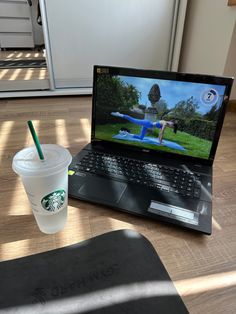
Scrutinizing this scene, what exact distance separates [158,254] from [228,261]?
0.12 metres

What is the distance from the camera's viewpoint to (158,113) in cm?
60

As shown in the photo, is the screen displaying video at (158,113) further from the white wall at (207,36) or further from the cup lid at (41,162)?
the white wall at (207,36)

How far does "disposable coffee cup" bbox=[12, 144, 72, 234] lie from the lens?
14.6 inches

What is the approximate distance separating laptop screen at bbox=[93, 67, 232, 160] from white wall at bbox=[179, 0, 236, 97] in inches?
34.8

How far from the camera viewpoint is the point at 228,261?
1.30 feet

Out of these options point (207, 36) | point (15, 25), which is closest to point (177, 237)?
point (207, 36)

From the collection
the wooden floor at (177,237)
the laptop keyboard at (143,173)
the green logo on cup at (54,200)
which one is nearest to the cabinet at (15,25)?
the wooden floor at (177,237)

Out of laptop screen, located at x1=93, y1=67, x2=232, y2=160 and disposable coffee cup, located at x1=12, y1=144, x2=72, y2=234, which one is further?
laptop screen, located at x1=93, y1=67, x2=232, y2=160

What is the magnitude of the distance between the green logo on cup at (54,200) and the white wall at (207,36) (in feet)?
4.05

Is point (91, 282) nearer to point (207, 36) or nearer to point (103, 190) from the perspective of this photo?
point (103, 190)

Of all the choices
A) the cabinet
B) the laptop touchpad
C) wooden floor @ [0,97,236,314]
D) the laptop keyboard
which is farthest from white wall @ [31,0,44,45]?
the laptop touchpad

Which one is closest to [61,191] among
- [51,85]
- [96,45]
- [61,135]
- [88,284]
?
[88,284]

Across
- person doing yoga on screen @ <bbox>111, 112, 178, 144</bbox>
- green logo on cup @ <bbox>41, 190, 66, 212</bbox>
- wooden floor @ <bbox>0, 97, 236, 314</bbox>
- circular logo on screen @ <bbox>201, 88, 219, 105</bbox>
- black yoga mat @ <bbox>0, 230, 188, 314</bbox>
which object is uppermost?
circular logo on screen @ <bbox>201, 88, 219, 105</bbox>

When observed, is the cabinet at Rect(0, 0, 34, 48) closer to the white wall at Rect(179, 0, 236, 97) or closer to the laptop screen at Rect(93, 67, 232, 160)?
the white wall at Rect(179, 0, 236, 97)
